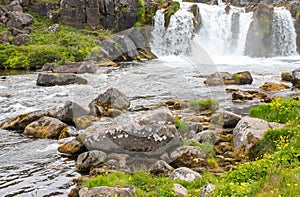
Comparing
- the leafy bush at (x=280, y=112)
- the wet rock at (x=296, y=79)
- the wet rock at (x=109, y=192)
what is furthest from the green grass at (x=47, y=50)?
the wet rock at (x=109, y=192)

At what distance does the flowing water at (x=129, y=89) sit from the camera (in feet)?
29.7

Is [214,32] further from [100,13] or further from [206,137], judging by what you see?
[206,137]

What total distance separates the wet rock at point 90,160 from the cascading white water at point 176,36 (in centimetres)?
3201

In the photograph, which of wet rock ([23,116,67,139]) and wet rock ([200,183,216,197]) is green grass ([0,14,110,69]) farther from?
wet rock ([200,183,216,197])

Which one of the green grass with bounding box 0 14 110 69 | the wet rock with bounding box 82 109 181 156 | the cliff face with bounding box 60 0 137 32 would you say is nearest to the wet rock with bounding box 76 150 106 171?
the wet rock with bounding box 82 109 181 156

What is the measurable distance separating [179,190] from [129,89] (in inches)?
592

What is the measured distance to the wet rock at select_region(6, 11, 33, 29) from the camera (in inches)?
1588

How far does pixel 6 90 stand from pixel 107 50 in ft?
57.0

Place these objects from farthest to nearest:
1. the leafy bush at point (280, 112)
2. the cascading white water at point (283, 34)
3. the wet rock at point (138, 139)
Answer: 1. the cascading white water at point (283, 34)
2. the leafy bush at point (280, 112)
3. the wet rock at point (138, 139)

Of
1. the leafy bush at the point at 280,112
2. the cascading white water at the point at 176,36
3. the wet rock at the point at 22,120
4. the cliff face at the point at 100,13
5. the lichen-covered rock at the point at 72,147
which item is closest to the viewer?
the lichen-covered rock at the point at 72,147

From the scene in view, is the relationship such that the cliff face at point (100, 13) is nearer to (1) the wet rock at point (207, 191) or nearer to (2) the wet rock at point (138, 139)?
(2) the wet rock at point (138, 139)

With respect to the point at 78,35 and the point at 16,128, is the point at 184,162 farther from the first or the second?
the point at 78,35

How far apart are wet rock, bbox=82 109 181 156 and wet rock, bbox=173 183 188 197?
2698 mm

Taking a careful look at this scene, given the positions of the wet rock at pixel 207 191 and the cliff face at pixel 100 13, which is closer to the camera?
the wet rock at pixel 207 191
